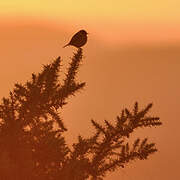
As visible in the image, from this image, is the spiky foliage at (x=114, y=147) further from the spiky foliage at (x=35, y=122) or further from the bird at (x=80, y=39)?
the bird at (x=80, y=39)

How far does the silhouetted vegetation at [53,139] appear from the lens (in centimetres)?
236

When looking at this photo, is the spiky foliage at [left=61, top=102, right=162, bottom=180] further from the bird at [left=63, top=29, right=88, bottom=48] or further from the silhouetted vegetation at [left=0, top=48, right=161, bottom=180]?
the bird at [left=63, top=29, right=88, bottom=48]

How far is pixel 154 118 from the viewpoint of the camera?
2.57 metres

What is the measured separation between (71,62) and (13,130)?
557 mm

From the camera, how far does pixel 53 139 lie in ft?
8.52

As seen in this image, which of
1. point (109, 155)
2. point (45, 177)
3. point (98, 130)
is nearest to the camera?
point (45, 177)

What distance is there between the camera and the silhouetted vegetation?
2.36 metres

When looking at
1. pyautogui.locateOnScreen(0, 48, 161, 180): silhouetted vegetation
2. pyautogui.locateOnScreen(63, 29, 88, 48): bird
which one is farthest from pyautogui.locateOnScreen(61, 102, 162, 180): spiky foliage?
pyautogui.locateOnScreen(63, 29, 88, 48): bird

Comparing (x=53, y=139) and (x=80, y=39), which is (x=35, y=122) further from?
(x=80, y=39)

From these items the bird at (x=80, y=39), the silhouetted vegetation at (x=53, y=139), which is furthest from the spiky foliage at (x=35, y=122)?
the bird at (x=80, y=39)

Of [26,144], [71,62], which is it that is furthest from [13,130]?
[71,62]

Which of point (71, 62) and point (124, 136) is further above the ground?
point (71, 62)

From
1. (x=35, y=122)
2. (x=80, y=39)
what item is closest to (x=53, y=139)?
(x=35, y=122)

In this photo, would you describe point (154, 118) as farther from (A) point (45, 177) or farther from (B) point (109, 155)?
(A) point (45, 177)
